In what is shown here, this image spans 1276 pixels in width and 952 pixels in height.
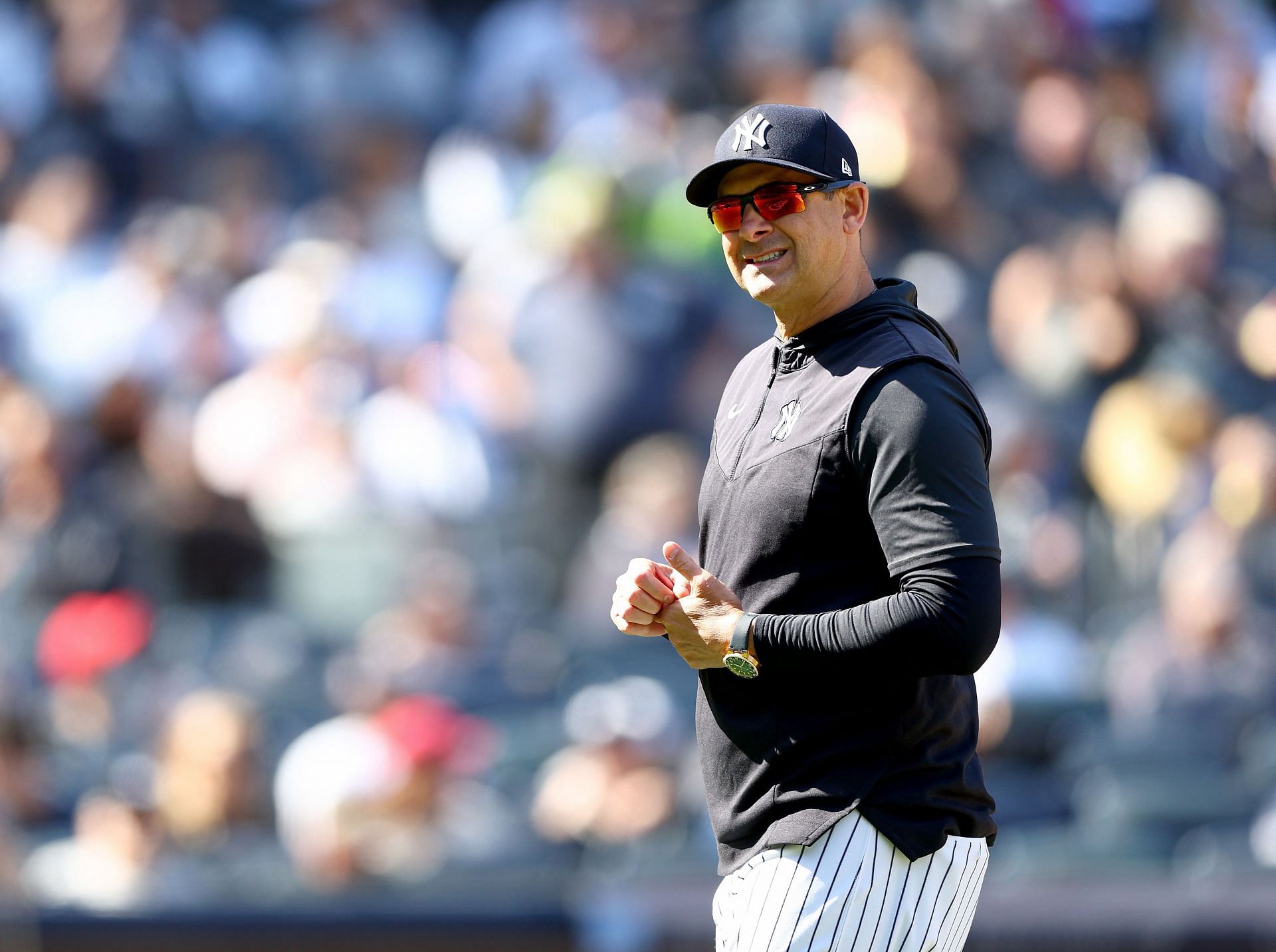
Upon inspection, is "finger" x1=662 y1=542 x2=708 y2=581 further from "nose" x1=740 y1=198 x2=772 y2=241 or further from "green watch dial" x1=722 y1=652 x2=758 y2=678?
"nose" x1=740 y1=198 x2=772 y2=241

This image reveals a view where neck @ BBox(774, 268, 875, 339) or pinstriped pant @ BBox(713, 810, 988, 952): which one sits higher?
neck @ BBox(774, 268, 875, 339)

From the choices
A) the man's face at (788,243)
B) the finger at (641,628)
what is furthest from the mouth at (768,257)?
the finger at (641,628)

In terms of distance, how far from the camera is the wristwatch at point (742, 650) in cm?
272

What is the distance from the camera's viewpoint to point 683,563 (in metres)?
2.73

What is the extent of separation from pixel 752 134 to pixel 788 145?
0.22ft

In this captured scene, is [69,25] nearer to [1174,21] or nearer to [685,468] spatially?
[685,468]

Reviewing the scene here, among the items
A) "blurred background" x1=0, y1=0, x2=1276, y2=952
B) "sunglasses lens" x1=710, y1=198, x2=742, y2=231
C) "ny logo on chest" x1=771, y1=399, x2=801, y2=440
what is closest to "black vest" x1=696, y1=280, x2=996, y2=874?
"ny logo on chest" x1=771, y1=399, x2=801, y2=440

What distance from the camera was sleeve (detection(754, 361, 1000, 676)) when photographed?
102 inches

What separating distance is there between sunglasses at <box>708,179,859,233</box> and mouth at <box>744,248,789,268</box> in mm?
53

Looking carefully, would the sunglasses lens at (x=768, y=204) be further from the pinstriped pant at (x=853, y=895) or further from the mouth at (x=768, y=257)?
the pinstriped pant at (x=853, y=895)

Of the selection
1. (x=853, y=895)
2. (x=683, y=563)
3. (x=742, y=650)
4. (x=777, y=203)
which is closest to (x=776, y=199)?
(x=777, y=203)

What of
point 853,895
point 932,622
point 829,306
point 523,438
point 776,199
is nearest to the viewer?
point 932,622

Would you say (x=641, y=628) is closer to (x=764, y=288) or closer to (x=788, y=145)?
(x=764, y=288)

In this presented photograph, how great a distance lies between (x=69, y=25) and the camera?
1123 cm
